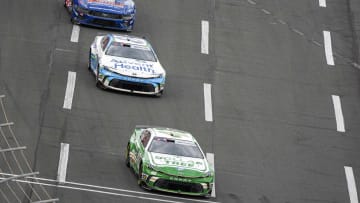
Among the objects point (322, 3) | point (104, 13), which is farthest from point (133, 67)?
point (322, 3)

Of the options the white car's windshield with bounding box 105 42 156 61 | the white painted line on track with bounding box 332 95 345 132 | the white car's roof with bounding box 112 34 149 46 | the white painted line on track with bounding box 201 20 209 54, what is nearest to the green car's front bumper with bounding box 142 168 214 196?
the white car's windshield with bounding box 105 42 156 61

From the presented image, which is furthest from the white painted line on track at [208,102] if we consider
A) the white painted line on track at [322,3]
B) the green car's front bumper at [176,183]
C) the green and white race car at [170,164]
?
the white painted line on track at [322,3]

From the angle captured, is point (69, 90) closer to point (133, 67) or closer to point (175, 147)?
point (133, 67)

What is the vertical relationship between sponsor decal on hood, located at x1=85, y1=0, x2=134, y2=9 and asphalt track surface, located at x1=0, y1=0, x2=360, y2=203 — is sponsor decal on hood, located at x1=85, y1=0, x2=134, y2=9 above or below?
above

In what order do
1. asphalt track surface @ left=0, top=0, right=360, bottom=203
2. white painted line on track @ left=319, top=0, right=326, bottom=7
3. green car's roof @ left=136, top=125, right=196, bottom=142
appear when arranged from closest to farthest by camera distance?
green car's roof @ left=136, top=125, right=196, bottom=142, asphalt track surface @ left=0, top=0, right=360, bottom=203, white painted line on track @ left=319, top=0, right=326, bottom=7

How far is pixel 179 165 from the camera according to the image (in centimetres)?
2825

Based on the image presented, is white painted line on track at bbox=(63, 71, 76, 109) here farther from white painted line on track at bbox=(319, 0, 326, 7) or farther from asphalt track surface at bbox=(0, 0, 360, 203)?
white painted line on track at bbox=(319, 0, 326, 7)

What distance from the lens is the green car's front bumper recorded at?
91.8 feet

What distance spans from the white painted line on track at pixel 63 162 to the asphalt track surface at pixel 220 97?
15 centimetres

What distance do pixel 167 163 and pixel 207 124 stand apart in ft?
19.9

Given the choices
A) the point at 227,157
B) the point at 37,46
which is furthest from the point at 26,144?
the point at 37,46

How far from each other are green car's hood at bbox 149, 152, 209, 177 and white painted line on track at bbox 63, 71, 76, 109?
19.5 feet

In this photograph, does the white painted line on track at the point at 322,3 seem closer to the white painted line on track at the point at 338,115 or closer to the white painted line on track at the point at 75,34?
the white painted line on track at the point at 338,115

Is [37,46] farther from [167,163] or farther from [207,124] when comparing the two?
[167,163]
